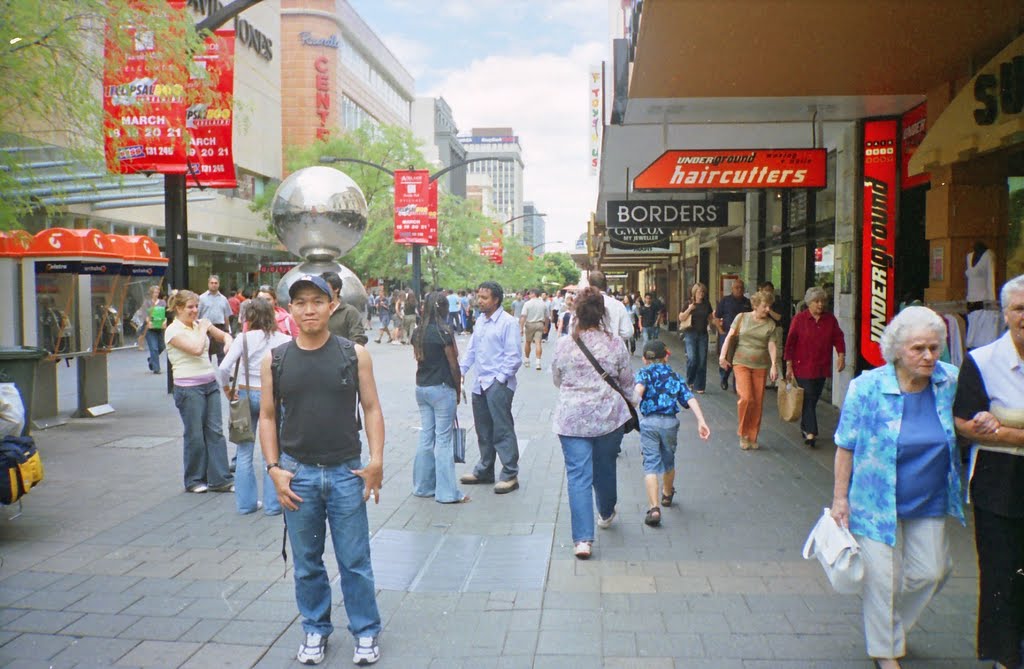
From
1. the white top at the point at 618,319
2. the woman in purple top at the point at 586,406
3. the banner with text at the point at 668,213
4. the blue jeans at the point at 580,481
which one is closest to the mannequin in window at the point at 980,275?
the white top at the point at 618,319

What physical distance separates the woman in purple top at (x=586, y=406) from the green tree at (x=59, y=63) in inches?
164

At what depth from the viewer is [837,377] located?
1227 cm

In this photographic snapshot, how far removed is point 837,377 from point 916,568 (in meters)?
8.75

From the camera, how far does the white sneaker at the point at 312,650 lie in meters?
4.20

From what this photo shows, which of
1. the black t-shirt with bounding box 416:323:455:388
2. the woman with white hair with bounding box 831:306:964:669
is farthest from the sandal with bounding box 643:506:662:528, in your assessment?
the woman with white hair with bounding box 831:306:964:669

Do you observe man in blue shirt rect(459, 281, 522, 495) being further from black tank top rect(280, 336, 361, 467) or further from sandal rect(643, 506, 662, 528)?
black tank top rect(280, 336, 361, 467)

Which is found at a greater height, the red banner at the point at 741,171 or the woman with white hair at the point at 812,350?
the red banner at the point at 741,171

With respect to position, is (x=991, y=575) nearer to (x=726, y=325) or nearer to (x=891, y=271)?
(x=891, y=271)

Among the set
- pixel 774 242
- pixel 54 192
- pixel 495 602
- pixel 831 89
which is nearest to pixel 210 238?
pixel 774 242

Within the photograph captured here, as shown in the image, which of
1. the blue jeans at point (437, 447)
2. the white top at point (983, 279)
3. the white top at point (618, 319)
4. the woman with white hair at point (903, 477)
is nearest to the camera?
the woman with white hair at point (903, 477)

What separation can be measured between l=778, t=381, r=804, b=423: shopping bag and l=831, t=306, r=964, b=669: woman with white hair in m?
5.37

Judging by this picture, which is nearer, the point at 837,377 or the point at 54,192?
the point at 54,192

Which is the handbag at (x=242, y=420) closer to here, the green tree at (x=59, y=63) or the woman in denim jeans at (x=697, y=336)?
the green tree at (x=59, y=63)

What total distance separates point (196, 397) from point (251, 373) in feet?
2.53
